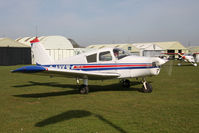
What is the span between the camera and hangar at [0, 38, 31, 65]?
42994 millimetres

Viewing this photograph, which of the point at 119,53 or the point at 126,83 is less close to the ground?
the point at 119,53

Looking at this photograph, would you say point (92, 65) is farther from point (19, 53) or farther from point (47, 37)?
point (47, 37)

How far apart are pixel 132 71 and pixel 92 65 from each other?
79.6 inches

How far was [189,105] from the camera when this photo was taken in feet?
23.9

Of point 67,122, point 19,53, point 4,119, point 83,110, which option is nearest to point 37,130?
point 67,122

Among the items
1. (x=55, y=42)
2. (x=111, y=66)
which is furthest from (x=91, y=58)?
(x=55, y=42)

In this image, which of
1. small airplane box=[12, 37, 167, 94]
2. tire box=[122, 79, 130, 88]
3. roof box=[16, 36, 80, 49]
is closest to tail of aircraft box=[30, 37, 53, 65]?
small airplane box=[12, 37, 167, 94]

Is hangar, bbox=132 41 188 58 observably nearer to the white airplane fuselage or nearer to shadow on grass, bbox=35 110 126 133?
the white airplane fuselage

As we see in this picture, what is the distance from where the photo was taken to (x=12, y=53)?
44656 millimetres

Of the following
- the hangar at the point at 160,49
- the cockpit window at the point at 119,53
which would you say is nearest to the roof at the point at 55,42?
the hangar at the point at 160,49

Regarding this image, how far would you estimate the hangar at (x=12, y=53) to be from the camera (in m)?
43.0

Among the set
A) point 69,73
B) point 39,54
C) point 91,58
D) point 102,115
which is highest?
point 39,54

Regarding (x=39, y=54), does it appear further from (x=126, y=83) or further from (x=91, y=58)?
(x=126, y=83)

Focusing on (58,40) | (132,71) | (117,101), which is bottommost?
(117,101)
